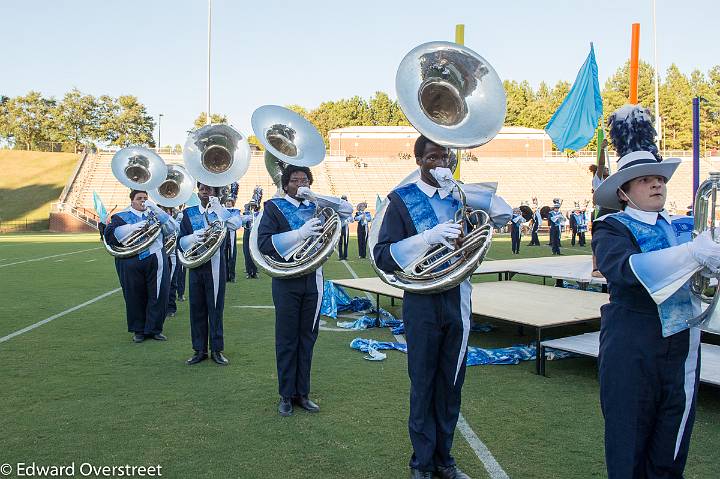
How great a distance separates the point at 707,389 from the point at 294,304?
12.1 ft

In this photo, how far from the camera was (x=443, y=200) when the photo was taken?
11.7 feet

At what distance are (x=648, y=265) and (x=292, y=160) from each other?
2905mm

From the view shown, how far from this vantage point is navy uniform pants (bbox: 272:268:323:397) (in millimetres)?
4801

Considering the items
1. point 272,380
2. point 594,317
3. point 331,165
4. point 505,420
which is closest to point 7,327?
point 272,380

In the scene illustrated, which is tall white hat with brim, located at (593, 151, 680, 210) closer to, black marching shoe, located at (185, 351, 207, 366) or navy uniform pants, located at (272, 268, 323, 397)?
navy uniform pants, located at (272, 268, 323, 397)

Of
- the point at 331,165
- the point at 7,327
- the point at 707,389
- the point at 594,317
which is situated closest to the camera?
the point at 707,389

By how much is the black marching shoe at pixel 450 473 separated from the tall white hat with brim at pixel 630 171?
1724 mm

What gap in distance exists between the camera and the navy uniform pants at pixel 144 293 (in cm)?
755

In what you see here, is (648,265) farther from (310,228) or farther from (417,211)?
(310,228)

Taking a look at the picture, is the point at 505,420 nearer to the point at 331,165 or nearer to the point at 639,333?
the point at 639,333

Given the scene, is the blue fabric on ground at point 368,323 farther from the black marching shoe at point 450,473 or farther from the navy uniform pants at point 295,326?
the black marching shoe at point 450,473

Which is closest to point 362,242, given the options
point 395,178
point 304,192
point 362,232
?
point 362,232

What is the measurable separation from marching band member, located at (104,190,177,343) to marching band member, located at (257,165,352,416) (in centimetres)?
313

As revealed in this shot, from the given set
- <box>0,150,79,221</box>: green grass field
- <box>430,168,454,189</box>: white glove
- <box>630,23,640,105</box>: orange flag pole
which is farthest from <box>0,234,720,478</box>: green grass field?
<box>0,150,79,221</box>: green grass field
